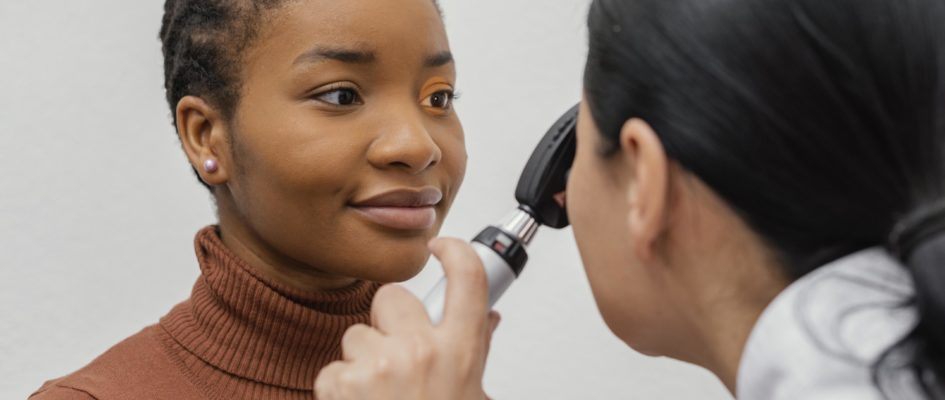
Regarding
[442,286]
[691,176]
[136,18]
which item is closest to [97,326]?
[136,18]

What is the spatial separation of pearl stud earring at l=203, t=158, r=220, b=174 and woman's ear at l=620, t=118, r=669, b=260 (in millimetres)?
415

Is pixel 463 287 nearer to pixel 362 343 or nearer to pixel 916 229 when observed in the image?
pixel 362 343

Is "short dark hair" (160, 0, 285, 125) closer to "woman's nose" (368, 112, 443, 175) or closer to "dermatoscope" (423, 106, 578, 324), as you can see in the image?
"woman's nose" (368, 112, 443, 175)

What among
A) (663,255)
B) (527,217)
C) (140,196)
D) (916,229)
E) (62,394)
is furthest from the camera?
(140,196)

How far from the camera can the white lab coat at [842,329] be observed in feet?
1.76

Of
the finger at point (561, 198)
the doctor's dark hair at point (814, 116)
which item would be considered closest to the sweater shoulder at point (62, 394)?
the finger at point (561, 198)

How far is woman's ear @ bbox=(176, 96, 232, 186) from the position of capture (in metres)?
0.89

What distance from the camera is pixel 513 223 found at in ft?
2.47

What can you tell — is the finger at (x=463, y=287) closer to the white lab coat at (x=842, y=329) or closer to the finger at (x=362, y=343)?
the finger at (x=362, y=343)

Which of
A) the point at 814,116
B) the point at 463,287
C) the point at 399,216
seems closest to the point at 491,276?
the point at 463,287

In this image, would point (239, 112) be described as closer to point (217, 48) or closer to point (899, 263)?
point (217, 48)

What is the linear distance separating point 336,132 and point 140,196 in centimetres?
60

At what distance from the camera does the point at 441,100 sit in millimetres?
928

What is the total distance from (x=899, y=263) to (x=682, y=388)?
0.86 meters
